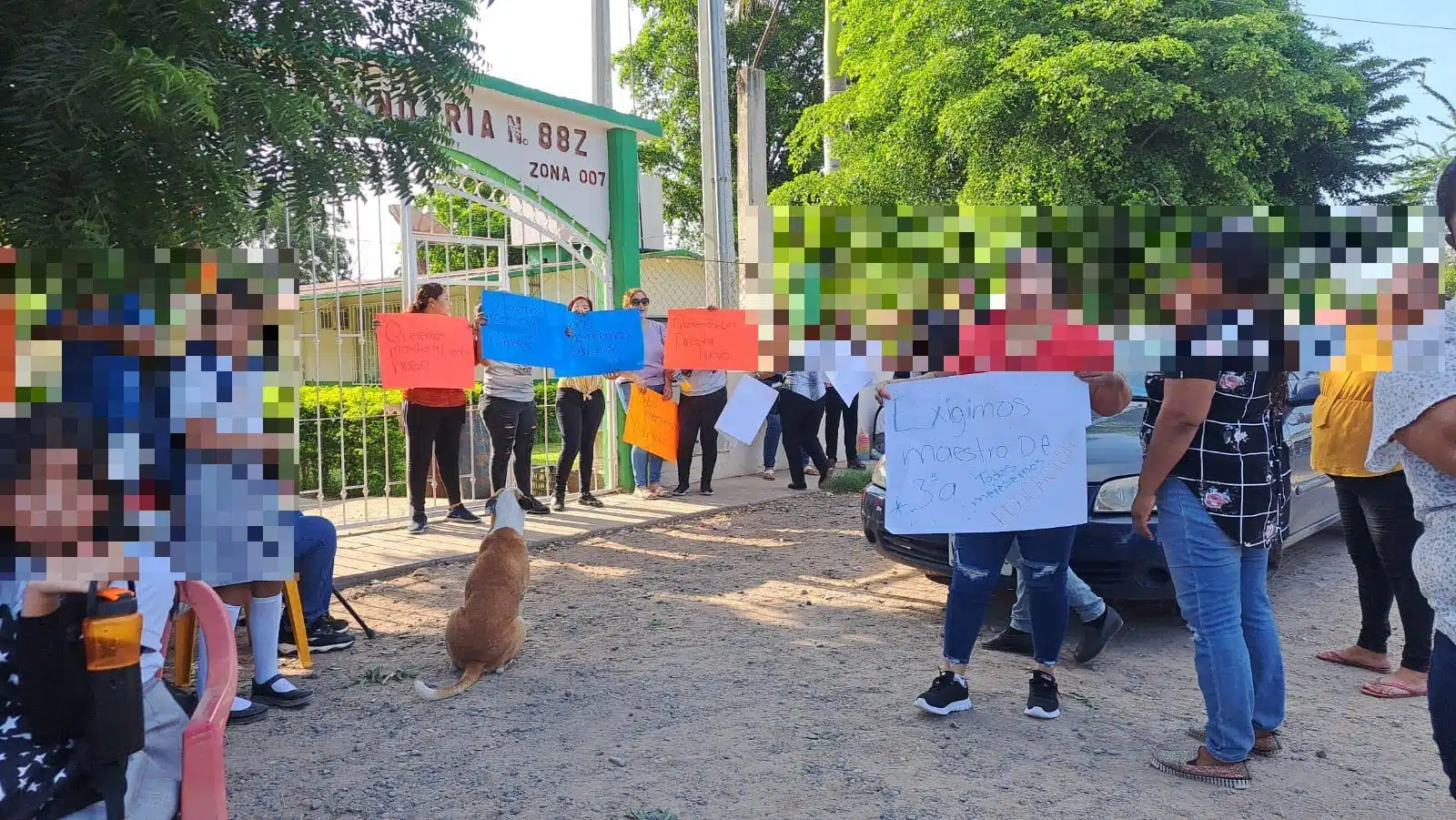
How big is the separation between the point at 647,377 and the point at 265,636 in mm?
5305

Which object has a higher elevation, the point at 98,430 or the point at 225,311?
the point at 225,311

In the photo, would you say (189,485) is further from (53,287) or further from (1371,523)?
(1371,523)

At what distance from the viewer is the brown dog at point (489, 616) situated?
4336mm

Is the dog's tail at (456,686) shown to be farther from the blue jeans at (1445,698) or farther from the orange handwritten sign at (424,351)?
the blue jeans at (1445,698)

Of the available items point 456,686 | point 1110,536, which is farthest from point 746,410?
point 456,686

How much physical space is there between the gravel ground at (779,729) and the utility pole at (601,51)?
10465 mm

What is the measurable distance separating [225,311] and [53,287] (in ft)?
1.30

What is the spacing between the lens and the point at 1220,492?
3119mm

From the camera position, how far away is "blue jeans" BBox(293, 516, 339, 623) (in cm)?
466

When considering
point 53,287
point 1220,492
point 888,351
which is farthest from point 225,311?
point 1220,492

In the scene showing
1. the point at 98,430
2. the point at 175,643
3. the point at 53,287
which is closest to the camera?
the point at 98,430

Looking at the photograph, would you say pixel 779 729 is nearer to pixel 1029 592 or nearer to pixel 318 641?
pixel 1029 592

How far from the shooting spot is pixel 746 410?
7234 millimetres

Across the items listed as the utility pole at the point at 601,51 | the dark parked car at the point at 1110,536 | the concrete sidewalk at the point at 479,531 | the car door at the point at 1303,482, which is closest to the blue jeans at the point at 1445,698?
the dark parked car at the point at 1110,536
